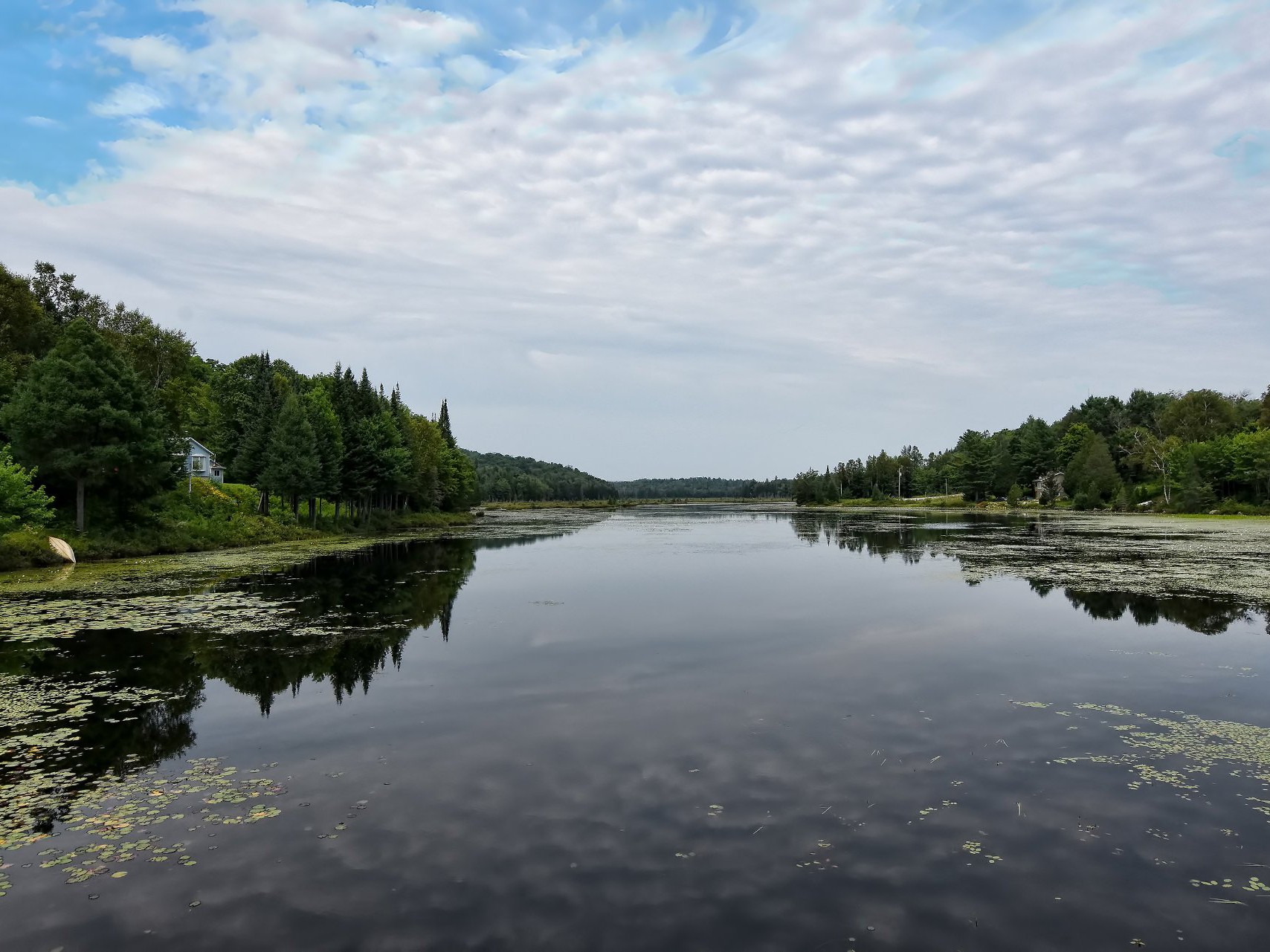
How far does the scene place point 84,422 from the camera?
143 feet

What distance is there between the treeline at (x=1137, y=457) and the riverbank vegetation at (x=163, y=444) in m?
101

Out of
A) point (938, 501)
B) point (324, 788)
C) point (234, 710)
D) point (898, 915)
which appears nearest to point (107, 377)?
point (234, 710)

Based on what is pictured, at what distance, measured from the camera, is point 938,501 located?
174 m

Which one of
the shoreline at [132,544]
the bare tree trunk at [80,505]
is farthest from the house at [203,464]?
the bare tree trunk at [80,505]

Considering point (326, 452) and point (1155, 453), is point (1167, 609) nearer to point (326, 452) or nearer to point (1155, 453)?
point (326, 452)

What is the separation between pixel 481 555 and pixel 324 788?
40.3 m

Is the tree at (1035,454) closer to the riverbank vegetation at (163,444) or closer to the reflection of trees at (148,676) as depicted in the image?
the riverbank vegetation at (163,444)

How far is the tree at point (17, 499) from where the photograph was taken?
36.9 metres

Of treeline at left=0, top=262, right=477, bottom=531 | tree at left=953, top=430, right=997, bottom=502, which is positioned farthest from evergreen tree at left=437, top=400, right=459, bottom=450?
tree at left=953, top=430, right=997, bottom=502

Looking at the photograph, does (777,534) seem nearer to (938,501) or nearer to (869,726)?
(869,726)

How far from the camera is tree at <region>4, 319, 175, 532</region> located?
43031 millimetres

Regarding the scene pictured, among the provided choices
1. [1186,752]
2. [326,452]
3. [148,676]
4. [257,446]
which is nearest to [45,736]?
[148,676]

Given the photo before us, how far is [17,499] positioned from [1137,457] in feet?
459

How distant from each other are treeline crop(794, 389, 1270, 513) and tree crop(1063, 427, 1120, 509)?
138 mm
